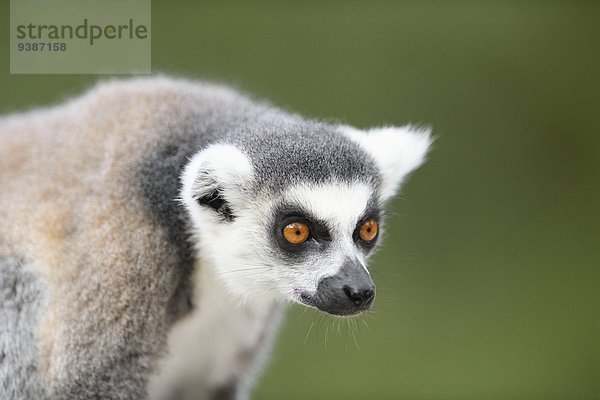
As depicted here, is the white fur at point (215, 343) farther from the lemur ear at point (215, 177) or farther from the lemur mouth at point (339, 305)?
the lemur mouth at point (339, 305)

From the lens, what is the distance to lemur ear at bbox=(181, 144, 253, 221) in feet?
9.74

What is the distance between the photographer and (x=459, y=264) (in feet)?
23.0

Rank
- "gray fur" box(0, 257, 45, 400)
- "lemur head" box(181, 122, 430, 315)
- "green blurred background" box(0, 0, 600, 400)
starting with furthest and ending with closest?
"green blurred background" box(0, 0, 600, 400)
"gray fur" box(0, 257, 45, 400)
"lemur head" box(181, 122, 430, 315)

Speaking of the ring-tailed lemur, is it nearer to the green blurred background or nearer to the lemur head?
the lemur head

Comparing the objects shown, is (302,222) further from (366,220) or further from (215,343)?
(215,343)

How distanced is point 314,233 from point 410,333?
414cm

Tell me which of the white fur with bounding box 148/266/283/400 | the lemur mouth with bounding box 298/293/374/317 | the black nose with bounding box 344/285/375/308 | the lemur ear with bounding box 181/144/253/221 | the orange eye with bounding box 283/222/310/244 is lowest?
the white fur with bounding box 148/266/283/400

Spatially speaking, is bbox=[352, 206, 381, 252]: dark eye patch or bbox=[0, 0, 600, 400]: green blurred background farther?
bbox=[0, 0, 600, 400]: green blurred background

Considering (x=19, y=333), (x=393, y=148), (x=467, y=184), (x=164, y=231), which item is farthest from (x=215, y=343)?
(x=467, y=184)

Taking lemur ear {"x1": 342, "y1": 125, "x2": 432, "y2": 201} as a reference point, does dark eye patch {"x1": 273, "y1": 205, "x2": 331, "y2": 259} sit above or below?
below

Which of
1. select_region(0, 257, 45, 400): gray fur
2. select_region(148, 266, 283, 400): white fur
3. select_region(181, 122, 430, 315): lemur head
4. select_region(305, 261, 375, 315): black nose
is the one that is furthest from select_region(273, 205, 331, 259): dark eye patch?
select_region(0, 257, 45, 400): gray fur

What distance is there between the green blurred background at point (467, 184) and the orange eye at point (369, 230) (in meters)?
3.44

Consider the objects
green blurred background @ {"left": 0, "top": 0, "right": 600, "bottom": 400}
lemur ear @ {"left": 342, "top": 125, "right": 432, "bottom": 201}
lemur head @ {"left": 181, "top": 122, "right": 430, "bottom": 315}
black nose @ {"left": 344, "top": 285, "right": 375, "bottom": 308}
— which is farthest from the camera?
green blurred background @ {"left": 0, "top": 0, "right": 600, "bottom": 400}

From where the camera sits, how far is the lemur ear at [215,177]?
2.97 meters
